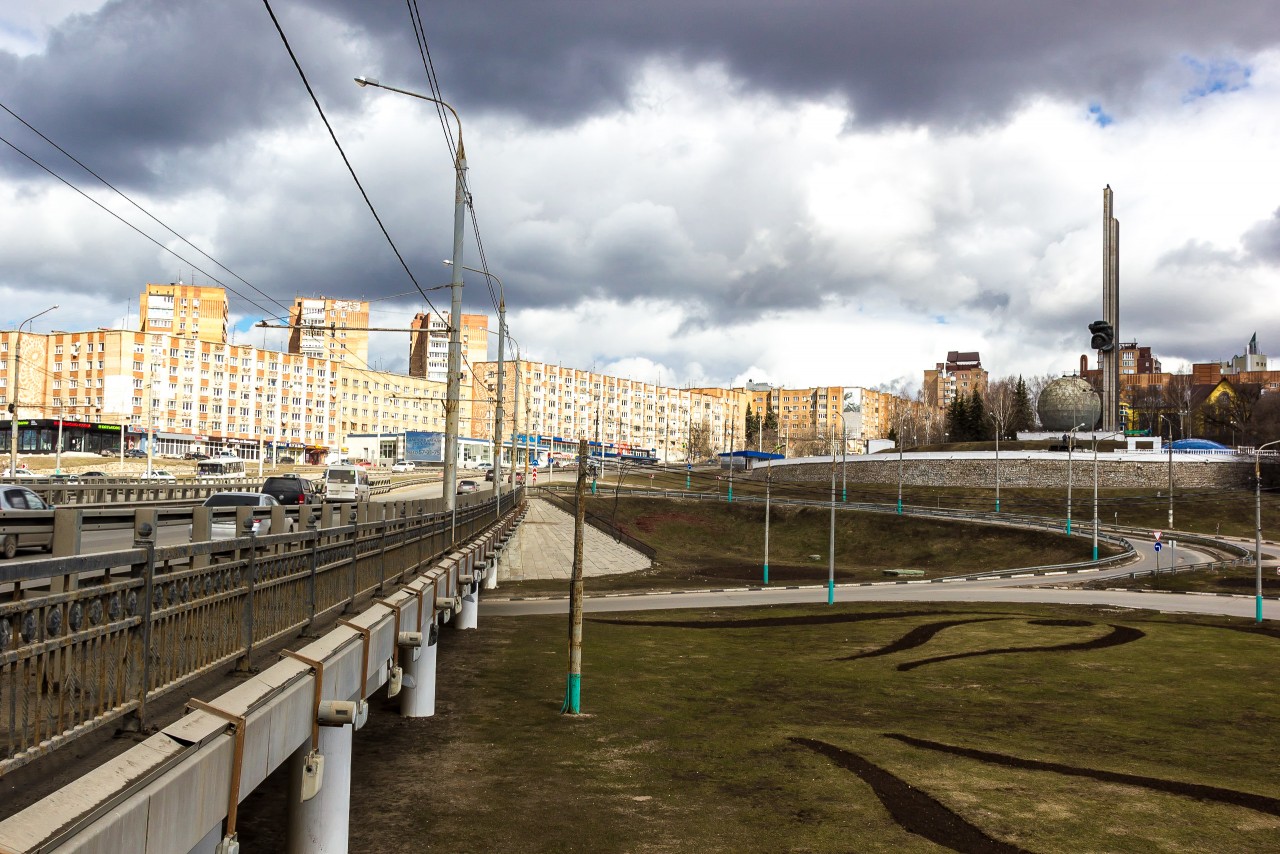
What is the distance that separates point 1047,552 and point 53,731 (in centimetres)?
8285

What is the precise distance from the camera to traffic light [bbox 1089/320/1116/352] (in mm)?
136125

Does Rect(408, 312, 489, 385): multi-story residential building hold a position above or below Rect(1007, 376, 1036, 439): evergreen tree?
above

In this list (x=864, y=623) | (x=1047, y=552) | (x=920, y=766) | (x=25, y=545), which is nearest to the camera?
(x=25, y=545)

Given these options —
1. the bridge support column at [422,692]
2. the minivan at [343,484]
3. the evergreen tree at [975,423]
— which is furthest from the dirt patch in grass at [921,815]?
the evergreen tree at [975,423]

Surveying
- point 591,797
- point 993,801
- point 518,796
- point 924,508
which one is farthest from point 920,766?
point 924,508

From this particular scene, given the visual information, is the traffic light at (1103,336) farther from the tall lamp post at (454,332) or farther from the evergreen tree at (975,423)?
the tall lamp post at (454,332)

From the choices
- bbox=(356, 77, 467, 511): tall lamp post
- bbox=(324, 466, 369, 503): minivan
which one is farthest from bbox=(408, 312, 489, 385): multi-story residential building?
bbox=(356, 77, 467, 511): tall lamp post

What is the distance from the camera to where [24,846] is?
4234mm

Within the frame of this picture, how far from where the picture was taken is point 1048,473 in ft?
385

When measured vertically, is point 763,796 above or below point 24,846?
below

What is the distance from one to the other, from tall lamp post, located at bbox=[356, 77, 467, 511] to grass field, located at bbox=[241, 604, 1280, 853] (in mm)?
6046

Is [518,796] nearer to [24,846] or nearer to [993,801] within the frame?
[993,801]

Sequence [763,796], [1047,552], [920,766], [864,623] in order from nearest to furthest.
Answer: [763,796]
[920,766]
[864,623]
[1047,552]

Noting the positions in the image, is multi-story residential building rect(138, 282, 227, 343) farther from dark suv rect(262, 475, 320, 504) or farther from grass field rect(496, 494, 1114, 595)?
dark suv rect(262, 475, 320, 504)
